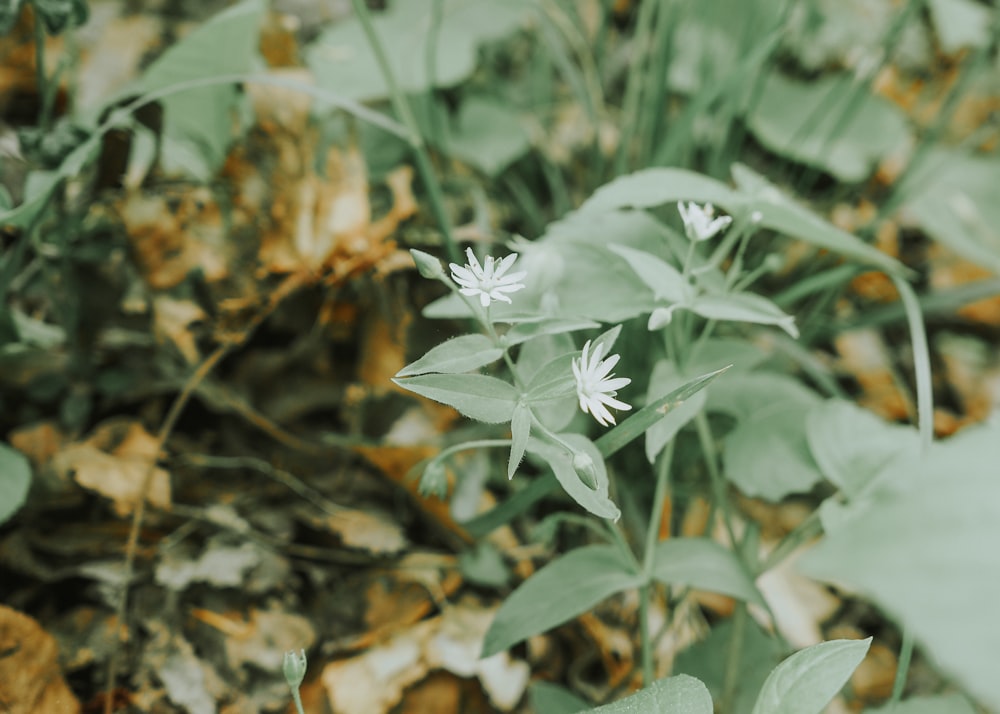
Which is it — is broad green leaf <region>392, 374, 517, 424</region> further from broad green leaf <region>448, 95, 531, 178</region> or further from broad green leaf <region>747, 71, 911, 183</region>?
broad green leaf <region>747, 71, 911, 183</region>

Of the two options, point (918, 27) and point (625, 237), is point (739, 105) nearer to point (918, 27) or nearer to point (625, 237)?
point (625, 237)

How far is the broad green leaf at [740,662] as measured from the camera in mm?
695

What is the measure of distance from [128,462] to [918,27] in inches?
62.7

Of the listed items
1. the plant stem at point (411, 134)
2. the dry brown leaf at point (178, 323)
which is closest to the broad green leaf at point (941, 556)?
the plant stem at point (411, 134)

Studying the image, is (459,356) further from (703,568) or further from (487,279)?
(703,568)

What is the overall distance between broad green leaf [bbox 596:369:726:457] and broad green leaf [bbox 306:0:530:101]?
0.58 m

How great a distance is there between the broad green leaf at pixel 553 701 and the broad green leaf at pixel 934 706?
0.77 ft

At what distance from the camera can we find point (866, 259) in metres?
0.74

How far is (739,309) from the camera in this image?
0.58m

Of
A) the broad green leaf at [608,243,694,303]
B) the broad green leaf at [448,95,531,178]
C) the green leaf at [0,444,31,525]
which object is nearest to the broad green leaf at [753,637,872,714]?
the broad green leaf at [608,243,694,303]

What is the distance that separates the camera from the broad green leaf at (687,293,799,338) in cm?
57

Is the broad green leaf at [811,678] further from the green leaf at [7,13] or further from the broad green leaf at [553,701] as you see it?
the green leaf at [7,13]

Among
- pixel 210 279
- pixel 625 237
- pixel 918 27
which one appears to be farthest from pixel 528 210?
pixel 918 27

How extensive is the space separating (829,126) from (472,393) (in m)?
0.99
